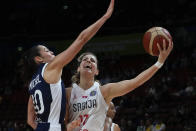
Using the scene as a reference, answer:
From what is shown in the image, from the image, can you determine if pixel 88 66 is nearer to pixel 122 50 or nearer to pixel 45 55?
pixel 45 55

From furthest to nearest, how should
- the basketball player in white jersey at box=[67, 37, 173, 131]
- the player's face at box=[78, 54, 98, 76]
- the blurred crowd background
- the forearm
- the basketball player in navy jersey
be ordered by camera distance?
the blurred crowd background, the player's face at box=[78, 54, 98, 76], the basketball player in white jersey at box=[67, 37, 173, 131], the basketball player in navy jersey, the forearm

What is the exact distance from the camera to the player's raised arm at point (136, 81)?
3.71m

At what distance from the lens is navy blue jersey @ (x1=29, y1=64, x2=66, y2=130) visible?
11.5 ft

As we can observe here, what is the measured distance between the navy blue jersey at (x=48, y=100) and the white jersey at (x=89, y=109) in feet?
1.08

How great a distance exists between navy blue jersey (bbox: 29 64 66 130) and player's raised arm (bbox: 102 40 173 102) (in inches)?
21.3

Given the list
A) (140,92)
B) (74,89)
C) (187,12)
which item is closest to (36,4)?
(187,12)

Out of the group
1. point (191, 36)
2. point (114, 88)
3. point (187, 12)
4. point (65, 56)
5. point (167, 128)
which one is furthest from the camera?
point (187, 12)

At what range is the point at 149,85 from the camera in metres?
14.0

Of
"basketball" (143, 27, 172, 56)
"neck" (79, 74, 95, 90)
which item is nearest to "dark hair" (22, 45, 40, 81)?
"neck" (79, 74, 95, 90)

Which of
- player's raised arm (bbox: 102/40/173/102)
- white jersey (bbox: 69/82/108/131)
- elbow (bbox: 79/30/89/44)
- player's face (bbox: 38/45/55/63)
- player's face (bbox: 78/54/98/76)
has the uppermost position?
elbow (bbox: 79/30/89/44)

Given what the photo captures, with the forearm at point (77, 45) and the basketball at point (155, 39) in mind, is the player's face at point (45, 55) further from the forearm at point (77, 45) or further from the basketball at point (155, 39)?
the basketball at point (155, 39)

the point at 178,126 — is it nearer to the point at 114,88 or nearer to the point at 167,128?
the point at 167,128

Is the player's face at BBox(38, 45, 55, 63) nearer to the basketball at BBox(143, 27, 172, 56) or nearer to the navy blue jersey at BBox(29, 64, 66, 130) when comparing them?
the navy blue jersey at BBox(29, 64, 66, 130)

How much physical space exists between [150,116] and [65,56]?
8659mm
